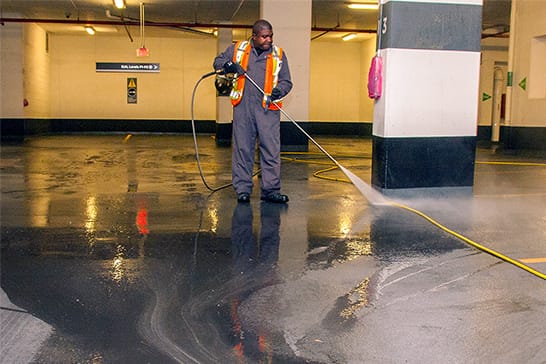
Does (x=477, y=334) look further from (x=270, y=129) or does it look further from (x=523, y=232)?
(x=270, y=129)

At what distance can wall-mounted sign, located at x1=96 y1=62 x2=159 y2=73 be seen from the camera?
844 inches

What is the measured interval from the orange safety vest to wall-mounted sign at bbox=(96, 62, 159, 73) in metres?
16.8

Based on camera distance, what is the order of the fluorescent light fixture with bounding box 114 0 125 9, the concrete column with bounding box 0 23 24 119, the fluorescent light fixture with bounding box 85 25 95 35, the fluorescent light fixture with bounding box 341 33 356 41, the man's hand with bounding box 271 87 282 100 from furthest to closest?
the fluorescent light fixture with bounding box 341 33 356 41 → the fluorescent light fixture with bounding box 85 25 95 35 → the concrete column with bounding box 0 23 24 119 → the fluorescent light fixture with bounding box 114 0 125 9 → the man's hand with bounding box 271 87 282 100

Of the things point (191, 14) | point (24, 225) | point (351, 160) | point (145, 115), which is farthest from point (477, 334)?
point (145, 115)

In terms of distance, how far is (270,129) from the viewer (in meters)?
5.43

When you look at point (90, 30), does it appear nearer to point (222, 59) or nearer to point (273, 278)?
point (222, 59)

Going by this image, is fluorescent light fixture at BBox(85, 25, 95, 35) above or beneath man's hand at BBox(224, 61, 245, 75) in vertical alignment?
above

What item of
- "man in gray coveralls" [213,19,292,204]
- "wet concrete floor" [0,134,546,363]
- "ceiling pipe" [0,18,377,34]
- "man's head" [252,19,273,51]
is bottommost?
"wet concrete floor" [0,134,546,363]

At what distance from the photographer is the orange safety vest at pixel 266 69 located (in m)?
5.39

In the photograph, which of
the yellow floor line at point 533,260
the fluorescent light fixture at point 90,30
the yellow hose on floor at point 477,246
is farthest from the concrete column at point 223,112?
the yellow floor line at point 533,260

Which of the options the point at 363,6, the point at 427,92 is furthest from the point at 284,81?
the point at 363,6

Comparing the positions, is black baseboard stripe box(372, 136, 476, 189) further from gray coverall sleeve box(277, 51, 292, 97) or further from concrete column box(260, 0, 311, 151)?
concrete column box(260, 0, 311, 151)

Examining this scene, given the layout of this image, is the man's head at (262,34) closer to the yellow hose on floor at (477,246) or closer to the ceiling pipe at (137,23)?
the yellow hose on floor at (477,246)

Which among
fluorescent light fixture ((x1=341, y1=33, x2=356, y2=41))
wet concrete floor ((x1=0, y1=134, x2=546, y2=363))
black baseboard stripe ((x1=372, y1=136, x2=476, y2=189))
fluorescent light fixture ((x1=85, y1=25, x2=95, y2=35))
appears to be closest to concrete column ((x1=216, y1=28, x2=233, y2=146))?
fluorescent light fixture ((x1=85, y1=25, x2=95, y2=35))
